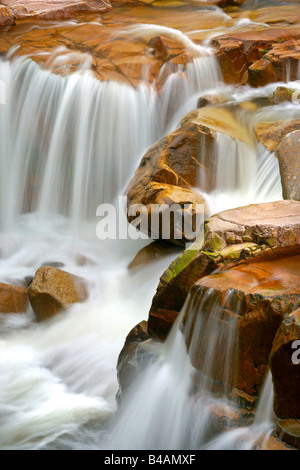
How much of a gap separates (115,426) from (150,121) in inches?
199

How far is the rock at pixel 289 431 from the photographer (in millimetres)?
3006

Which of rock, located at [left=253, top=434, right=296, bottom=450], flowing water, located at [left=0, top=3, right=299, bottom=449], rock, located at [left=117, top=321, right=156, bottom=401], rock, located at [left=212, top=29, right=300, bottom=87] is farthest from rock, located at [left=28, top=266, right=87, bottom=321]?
rock, located at [left=212, top=29, right=300, bottom=87]

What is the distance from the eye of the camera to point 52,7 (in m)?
11.1

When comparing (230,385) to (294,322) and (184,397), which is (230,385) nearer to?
(184,397)

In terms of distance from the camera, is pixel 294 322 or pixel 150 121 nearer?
pixel 294 322

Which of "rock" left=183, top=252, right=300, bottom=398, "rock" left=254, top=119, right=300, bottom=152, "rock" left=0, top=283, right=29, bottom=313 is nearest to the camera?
"rock" left=183, top=252, right=300, bottom=398

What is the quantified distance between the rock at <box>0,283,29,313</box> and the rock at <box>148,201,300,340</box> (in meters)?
2.26

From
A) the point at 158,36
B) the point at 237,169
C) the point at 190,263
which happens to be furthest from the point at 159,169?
the point at 158,36

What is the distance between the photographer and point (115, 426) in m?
4.07

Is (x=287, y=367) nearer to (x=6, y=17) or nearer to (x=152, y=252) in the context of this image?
(x=152, y=252)

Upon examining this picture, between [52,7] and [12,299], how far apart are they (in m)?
7.56

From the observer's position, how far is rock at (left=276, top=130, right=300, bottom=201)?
525 centimetres

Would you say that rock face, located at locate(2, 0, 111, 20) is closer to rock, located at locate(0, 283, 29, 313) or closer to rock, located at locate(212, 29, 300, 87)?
rock, located at locate(212, 29, 300, 87)

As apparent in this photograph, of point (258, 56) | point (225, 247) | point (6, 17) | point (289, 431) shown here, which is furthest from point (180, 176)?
point (6, 17)
